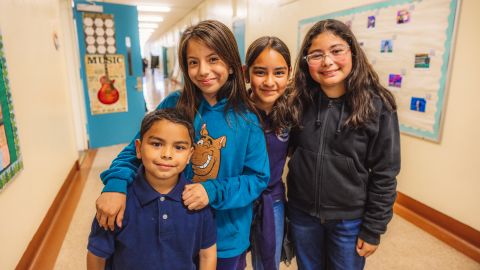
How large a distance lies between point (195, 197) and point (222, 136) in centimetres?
23

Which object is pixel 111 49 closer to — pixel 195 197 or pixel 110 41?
pixel 110 41

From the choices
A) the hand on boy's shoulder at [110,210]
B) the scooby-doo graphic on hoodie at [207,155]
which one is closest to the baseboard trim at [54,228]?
the hand on boy's shoulder at [110,210]

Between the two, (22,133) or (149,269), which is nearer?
(149,269)

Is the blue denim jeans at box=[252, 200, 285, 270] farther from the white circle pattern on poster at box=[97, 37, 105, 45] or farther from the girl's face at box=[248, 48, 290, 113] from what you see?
the white circle pattern on poster at box=[97, 37, 105, 45]

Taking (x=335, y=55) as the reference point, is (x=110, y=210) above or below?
below

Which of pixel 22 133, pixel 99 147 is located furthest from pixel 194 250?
pixel 99 147

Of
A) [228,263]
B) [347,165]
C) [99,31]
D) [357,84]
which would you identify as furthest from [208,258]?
[99,31]

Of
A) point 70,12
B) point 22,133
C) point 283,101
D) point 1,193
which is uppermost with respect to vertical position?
point 70,12

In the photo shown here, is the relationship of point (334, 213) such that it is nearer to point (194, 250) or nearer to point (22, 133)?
point (194, 250)

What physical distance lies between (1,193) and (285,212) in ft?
4.95

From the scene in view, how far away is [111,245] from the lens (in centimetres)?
82

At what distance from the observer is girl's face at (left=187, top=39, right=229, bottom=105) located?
3.09ft

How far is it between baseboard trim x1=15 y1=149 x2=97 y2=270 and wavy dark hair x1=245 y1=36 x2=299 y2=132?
1.78 metres

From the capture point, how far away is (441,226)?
7.34 ft
